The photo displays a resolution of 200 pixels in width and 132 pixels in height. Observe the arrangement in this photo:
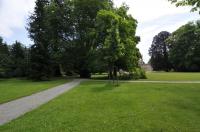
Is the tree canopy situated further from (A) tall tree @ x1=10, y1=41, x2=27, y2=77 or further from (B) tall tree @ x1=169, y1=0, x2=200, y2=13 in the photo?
(B) tall tree @ x1=169, y1=0, x2=200, y2=13

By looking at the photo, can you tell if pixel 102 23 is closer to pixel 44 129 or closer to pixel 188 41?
pixel 44 129

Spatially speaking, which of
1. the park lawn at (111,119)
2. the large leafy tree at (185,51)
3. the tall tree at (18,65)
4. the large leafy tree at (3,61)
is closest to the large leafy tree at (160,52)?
the large leafy tree at (185,51)

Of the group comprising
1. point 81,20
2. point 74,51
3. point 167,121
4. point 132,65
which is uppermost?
point 81,20

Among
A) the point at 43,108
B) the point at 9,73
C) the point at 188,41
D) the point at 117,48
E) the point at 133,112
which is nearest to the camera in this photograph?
the point at 133,112

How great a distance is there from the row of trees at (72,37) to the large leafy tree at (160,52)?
52.5 meters

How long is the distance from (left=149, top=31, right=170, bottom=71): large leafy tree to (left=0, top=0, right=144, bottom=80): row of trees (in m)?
52.5

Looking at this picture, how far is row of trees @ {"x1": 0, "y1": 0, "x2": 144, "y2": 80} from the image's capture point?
39250 mm

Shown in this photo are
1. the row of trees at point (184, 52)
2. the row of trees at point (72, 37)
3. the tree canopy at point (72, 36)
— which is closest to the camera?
the row of trees at point (72, 37)

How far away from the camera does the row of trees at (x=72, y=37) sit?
39.2 meters

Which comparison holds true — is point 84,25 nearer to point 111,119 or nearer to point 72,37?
point 72,37

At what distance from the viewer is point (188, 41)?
265 feet

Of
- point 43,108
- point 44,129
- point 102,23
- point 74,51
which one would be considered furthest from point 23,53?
point 44,129

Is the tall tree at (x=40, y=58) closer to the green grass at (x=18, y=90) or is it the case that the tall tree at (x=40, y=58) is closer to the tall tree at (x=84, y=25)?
the tall tree at (x=84, y=25)

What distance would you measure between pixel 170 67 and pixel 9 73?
183 ft
